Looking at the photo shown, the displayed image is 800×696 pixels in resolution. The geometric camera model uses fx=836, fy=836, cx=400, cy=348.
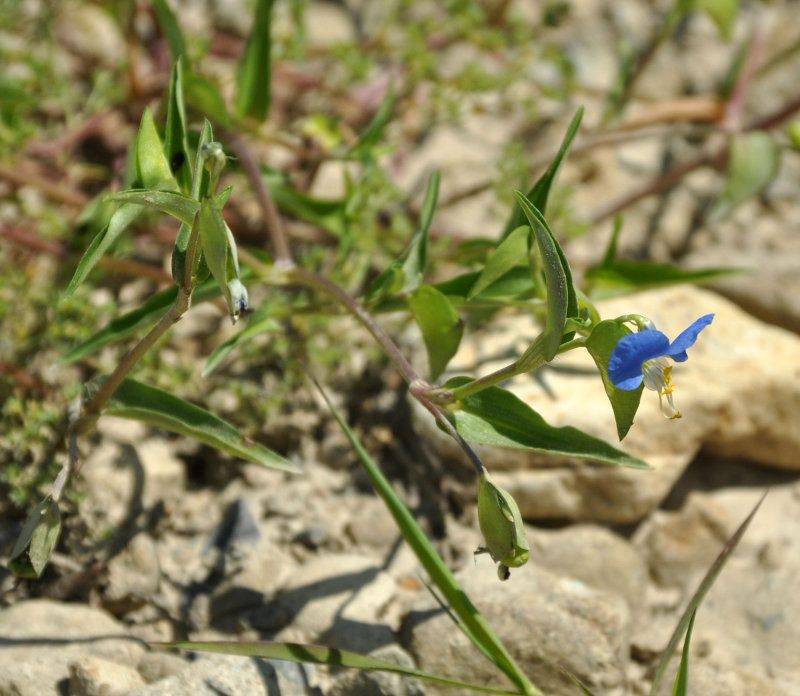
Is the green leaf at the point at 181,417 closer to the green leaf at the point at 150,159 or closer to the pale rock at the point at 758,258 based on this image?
the green leaf at the point at 150,159

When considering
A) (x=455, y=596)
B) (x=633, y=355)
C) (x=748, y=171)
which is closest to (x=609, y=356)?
(x=633, y=355)

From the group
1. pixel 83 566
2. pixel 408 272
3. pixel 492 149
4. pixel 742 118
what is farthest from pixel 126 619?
pixel 742 118

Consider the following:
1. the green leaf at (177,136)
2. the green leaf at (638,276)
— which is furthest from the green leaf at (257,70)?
the green leaf at (638,276)

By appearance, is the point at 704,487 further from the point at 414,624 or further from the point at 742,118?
the point at 742,118

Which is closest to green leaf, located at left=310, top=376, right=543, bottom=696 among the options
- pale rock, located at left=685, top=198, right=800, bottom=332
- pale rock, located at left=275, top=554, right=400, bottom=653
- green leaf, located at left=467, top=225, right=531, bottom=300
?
pale rock, located at left=275, top=554, right=400, bottom=653

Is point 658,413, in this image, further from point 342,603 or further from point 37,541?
point 37,541

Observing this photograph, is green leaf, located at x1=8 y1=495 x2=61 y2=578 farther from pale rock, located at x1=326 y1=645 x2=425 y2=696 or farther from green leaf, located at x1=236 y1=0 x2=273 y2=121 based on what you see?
green leaf, located at x1=236 y1=0 x2=273 y2=121

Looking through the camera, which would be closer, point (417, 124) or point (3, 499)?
point (3, 499)
